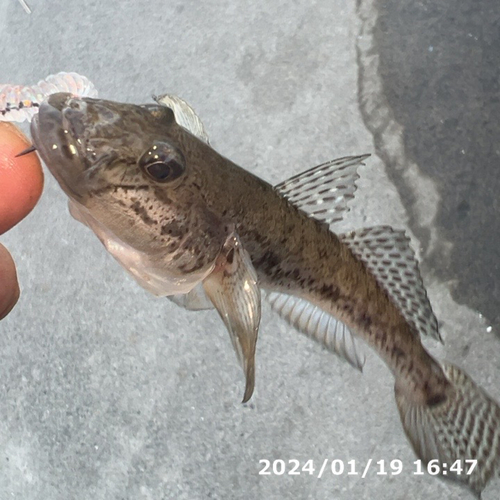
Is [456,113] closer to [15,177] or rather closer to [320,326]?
[320,326]

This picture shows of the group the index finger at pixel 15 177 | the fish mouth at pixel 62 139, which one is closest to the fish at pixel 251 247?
the fish mouth at pixel 62 139

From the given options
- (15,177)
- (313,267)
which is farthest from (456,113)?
(15,177)

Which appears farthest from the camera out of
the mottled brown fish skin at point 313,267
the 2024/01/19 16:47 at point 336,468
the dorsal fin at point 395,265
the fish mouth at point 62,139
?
the 2024/01/19 16:47 at point 336,468

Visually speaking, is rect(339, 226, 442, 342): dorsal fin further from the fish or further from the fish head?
the fish head

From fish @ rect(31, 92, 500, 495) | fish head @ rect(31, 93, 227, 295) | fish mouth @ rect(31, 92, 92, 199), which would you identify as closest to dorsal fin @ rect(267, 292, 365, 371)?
fish @ rect(31, 92, 500, 495)

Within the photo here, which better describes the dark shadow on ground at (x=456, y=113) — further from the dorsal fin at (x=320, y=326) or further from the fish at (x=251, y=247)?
the dorsal fin at (x=320, y=326)

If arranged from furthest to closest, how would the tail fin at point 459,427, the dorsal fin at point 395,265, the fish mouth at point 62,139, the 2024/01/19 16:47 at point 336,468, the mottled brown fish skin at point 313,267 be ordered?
the 2024/01/19 16:47 at point 336,468 → the tail fin at point 459,427 → the dorsal fin at point 395,265 → the mottled brown fish skin at point 313,267 → the fish mouth at point 62,139

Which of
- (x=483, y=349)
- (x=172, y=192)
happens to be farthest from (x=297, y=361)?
(x=172, y=192)
